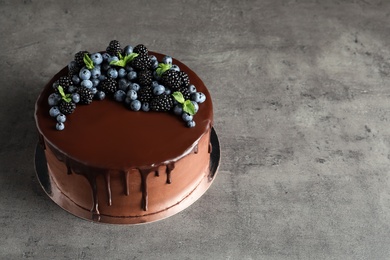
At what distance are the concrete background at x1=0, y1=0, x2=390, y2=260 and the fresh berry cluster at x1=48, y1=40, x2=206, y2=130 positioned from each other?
23.8 inches

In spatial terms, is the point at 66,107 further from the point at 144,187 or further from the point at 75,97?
the point at 144,187

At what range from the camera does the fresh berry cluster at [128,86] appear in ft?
10.6

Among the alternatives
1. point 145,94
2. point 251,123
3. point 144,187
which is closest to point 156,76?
point 145,94

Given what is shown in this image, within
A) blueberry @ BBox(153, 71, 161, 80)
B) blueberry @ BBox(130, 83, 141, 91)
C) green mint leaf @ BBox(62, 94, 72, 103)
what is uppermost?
blueberry @ BBox(153, 71, 161, 80)

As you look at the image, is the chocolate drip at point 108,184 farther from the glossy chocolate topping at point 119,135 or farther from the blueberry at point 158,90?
the blueberry at point 158,90

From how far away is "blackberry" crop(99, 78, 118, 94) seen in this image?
328 centimetres

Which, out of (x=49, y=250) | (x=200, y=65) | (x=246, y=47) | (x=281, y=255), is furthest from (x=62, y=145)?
(x=246, y=47)

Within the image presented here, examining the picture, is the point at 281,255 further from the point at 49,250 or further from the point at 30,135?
the point at 30,135

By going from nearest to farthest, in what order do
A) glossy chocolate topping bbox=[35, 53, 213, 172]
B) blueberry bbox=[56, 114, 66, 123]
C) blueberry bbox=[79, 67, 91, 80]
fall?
glossy chocolate topping bbox=[35, 53, 213, 172]
blueberry bbox=[56, 114, 66, 123]
blueberry bbox=[79, 67, 91, 80]

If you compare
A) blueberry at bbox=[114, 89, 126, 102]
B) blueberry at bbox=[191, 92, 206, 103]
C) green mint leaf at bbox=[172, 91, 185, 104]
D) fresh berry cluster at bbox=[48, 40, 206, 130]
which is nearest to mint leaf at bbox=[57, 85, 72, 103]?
fresh berry cluster at bbox=[48, 40, 206, 130]

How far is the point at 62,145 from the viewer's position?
310 centimetres

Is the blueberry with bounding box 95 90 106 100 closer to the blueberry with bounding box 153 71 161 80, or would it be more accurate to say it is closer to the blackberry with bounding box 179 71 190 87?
the blueberry with bounding box 153 71 161 80

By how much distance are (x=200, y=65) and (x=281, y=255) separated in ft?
5.49

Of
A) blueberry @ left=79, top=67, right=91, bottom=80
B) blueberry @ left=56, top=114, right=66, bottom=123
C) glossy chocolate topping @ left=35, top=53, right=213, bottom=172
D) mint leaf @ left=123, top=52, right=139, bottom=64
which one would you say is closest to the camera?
glossy chocolate topping @ left=35, top=53, right=213, bottom=172
